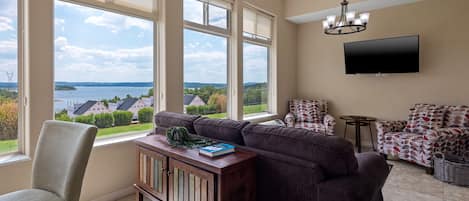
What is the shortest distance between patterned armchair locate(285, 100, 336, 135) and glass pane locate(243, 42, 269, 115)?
2.00 feet

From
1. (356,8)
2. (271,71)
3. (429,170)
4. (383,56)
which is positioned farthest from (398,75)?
(271,71)

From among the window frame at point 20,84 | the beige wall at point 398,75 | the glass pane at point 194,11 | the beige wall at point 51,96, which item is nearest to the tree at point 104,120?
the beige wall at point 51,96

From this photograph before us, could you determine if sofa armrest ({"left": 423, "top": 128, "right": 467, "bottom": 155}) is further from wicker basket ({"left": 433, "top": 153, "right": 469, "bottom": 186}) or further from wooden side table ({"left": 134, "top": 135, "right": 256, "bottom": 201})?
wooden side table ({"left": 134, "top": 135, "right": 256, "bottom": 201})

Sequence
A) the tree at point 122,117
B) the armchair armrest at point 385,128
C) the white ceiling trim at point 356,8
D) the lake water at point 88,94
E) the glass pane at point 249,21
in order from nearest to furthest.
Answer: the lake water at point 88,94 → the tree at point 122,117 → the armchair armrest at point 385,128 → the white ceiling trim at point 356,8 → the glass pane at point 249,21

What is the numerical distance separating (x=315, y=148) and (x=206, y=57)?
2.73m

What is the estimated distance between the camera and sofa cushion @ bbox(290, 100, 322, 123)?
5.07 m

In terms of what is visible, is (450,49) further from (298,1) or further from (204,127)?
(204,127)

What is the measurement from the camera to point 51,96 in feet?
7.41

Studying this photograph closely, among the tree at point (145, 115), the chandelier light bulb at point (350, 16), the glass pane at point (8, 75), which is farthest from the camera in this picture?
the chandelier light bulb at point (350, 16)

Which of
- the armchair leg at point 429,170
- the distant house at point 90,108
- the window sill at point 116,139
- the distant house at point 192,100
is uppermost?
the distant house at point 192,100

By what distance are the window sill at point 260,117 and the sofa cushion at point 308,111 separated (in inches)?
20.0

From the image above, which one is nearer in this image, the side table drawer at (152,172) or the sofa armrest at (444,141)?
the side table drawer at (152,172)

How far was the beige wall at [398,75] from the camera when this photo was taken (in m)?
4.02

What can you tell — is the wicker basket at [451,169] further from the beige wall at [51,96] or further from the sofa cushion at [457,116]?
the beige wall at [51,96]
